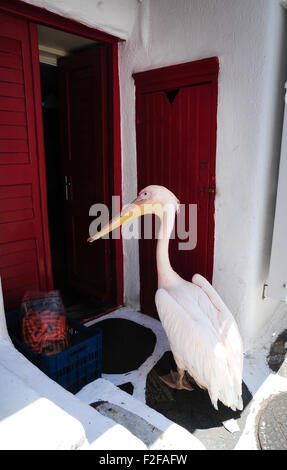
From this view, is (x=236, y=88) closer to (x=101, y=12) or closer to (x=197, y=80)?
(x=197, y=80)

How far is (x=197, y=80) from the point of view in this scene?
3.15 metres

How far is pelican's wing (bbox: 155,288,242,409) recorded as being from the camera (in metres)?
2.35

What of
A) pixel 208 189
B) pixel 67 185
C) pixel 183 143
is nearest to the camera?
pixel 208 189

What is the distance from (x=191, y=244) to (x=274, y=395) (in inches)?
59.7

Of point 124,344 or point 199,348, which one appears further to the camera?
point 124,344

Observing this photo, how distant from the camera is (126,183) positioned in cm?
401

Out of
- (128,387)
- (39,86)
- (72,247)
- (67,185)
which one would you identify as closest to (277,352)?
(128,387)

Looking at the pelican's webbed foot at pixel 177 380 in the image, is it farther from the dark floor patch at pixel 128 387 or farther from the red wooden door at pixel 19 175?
the red wooden door at pixel 19 175

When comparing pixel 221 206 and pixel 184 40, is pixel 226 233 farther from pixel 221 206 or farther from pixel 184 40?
pixel 184 40

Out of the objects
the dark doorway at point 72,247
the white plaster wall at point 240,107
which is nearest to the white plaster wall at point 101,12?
the white plaster wall at point 240,107

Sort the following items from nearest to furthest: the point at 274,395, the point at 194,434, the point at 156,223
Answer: the point at 194,434 < the point at 274,395 < the point at 156,223

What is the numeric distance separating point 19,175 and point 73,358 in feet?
5.48

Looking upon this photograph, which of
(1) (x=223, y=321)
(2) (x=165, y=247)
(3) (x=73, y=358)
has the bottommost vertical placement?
(3) (x=73, y=358)
